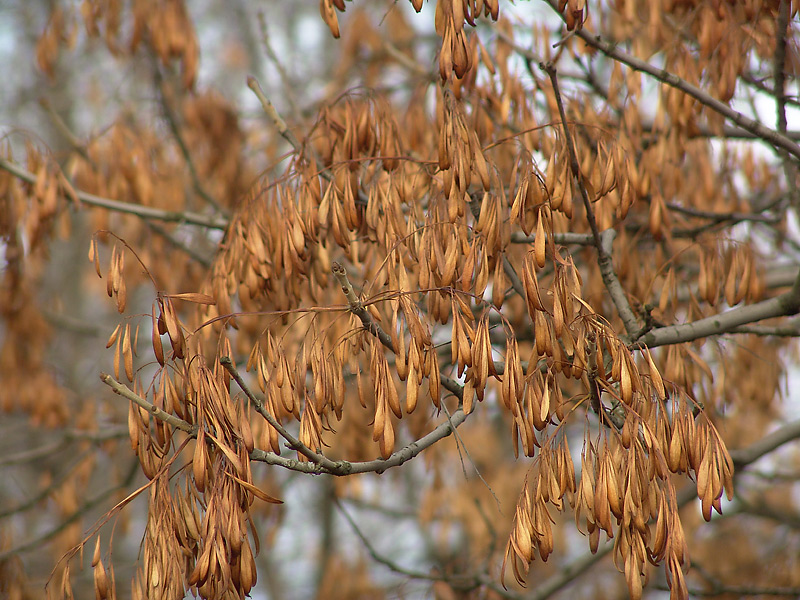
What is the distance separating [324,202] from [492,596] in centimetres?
253

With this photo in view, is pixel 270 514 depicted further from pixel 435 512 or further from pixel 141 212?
pixel 141 212

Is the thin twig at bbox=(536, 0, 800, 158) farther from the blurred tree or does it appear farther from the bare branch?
the bare branch

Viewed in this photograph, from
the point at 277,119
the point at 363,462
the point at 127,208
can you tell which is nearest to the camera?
the point at 363,462

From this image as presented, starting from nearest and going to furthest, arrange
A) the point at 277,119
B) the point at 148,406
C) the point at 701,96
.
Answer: the point at 148,406 → the point at 701,96 → the point at 277,119

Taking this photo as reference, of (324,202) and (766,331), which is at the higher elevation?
(324,202)

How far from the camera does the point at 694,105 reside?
288 centimetres

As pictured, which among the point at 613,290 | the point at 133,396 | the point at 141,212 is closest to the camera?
the point at 133,396

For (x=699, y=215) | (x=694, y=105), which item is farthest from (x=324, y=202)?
(x=699, y=215)

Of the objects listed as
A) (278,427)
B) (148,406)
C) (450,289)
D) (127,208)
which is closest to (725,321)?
(450,289)

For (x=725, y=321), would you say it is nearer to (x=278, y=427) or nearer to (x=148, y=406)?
(x=278, y=427)

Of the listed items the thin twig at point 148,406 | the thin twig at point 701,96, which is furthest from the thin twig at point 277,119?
the thin twig at point 148,406

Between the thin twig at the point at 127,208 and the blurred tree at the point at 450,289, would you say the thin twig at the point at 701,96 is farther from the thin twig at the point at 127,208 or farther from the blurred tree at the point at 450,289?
the thin twig at the point at 127,208

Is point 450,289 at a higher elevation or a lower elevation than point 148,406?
higher

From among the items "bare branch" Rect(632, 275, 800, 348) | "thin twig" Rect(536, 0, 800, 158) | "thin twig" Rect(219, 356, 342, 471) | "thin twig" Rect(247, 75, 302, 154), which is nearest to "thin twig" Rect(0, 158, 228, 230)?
"thin twig" Rect(247, 75, 302, 154)
